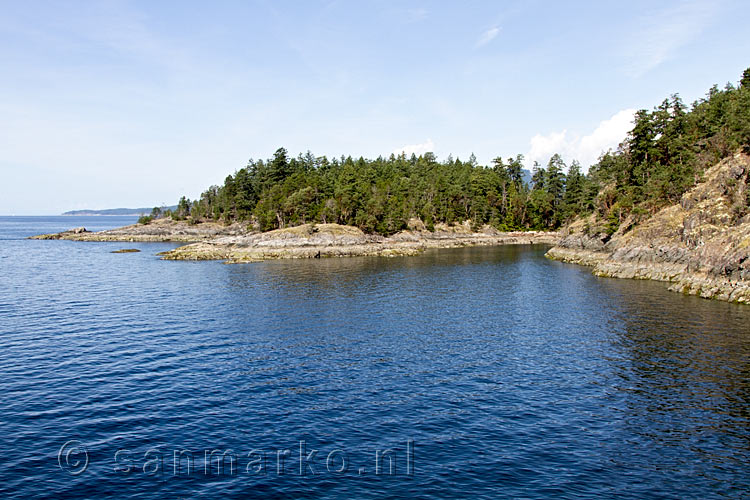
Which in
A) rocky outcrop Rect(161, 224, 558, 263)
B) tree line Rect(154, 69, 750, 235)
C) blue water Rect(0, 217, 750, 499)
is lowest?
blue water Rect(0, 217, 750, 499)

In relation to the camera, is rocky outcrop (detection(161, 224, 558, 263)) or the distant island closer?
the distant island

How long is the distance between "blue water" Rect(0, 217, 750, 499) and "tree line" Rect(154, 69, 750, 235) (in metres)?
40.5

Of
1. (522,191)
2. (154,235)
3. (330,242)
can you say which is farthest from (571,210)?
(154,235)

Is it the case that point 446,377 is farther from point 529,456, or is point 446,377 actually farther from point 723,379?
point 723,379

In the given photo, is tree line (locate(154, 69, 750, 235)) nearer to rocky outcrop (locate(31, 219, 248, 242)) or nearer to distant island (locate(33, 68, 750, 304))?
distant island (locate(33, 68, 750, 304))

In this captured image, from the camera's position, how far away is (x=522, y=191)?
199m

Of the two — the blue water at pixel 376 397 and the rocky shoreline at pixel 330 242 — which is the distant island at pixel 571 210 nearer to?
the rocky shoreline at pixel 330 242

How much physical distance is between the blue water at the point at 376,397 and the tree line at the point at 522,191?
40496mm

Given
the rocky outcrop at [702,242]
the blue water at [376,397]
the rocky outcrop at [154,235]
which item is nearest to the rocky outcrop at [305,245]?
the rocky outcrop at [154,235]

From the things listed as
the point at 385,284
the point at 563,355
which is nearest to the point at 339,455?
the point at 563,355

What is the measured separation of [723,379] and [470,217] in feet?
516

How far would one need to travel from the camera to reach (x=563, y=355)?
1535 inches

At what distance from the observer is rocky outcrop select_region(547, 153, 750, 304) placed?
200ft

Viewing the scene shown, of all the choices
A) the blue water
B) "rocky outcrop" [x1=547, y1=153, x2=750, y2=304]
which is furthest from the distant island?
the blue water
